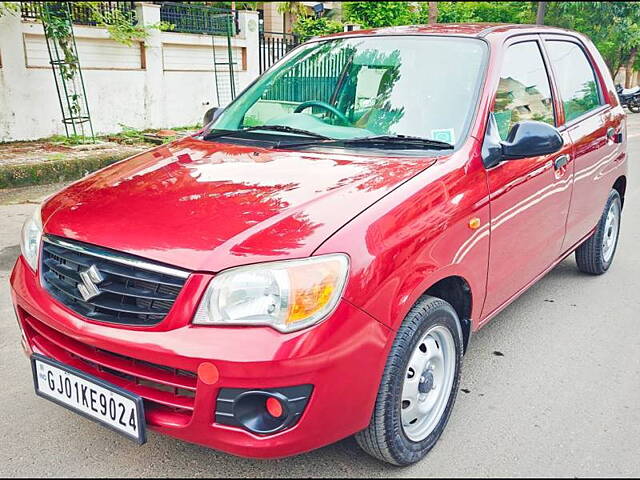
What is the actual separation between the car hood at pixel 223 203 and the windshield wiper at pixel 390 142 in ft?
0.44

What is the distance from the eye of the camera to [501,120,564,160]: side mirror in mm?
2918

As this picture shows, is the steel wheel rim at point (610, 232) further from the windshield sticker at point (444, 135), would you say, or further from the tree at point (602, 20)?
the tree at point (602, 20)

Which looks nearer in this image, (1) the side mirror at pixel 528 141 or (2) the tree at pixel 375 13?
(1) the side mirror at pixel 528 141

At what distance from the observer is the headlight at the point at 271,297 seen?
6.68 ft

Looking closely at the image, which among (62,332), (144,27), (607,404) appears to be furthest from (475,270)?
(144,27)

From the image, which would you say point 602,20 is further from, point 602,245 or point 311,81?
point 311,81

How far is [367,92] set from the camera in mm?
3459

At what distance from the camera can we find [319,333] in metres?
2.02

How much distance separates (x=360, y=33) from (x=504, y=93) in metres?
1.01

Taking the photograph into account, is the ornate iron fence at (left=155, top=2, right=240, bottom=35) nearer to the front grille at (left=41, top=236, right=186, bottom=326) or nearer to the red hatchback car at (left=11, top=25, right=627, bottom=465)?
the red hatchback car at (left=11, top=25, right=627, bottom=465)

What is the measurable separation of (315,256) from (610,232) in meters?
3.66

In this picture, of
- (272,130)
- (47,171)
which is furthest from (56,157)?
(272,130)

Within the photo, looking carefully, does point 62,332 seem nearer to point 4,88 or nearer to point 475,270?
point 475,270

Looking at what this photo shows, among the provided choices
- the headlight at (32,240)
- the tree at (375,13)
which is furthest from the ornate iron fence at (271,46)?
the headlight at (32,240)
